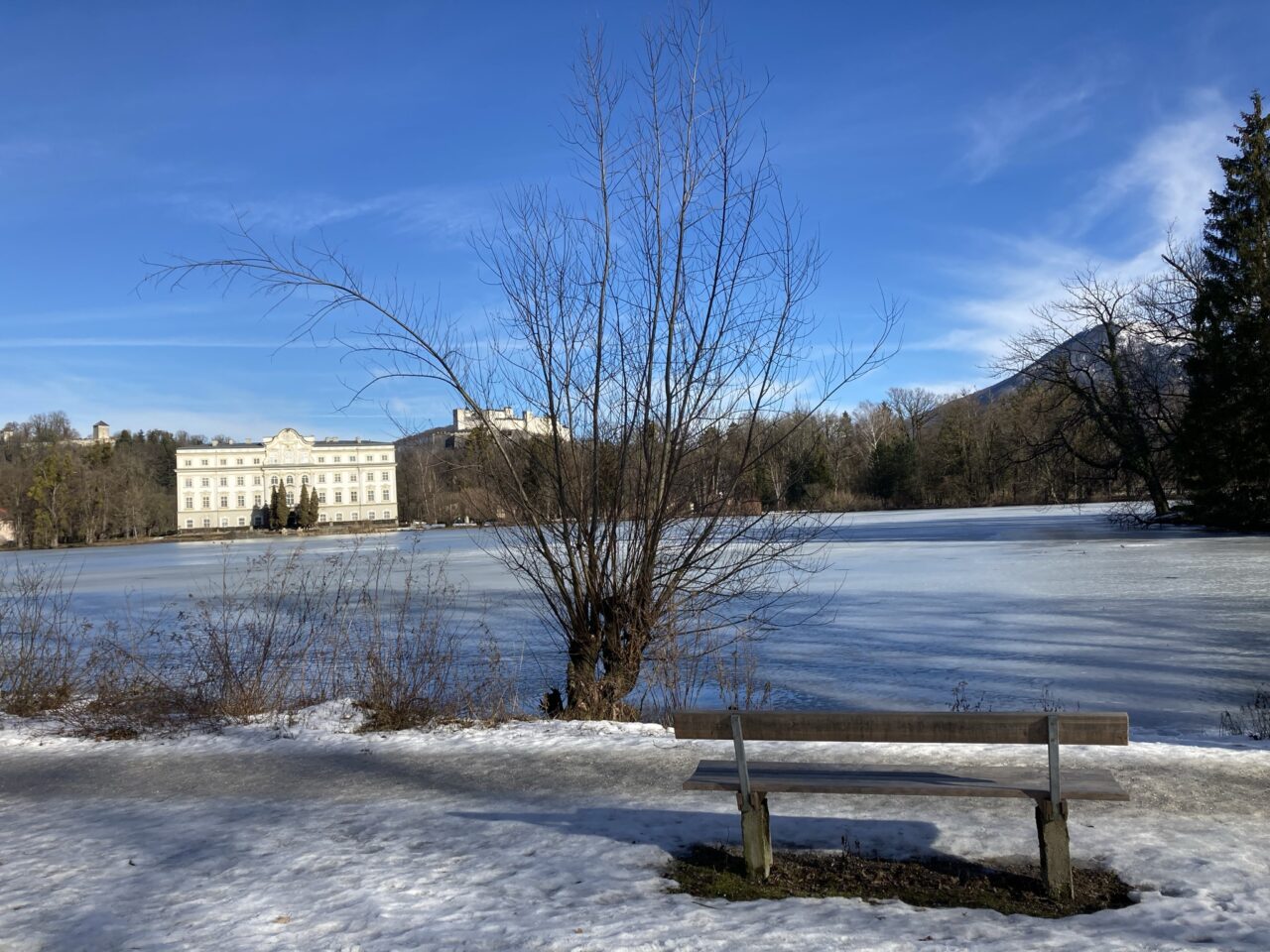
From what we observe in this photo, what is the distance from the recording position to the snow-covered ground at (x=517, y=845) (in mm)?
3646

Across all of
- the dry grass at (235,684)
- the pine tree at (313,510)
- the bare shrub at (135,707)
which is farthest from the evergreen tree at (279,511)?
the bare shrub at (135,707)

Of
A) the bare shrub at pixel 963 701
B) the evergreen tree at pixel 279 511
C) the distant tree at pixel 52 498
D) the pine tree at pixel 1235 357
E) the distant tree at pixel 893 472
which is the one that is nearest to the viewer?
the bare shrub at pixel 963 701

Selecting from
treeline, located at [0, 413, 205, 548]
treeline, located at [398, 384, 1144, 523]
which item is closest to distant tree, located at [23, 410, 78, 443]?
treeline, located at [0, 413, 205, 548]

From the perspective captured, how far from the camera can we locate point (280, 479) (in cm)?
9731

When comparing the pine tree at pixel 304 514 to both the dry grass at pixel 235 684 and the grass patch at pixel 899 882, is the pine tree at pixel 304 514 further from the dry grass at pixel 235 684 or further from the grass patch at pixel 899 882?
the grass patch at pixel 899 882

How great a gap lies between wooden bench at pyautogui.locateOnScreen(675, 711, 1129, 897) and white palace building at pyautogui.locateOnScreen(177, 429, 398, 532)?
92.4 metres

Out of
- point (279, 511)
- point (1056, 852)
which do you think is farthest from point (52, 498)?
point (1056, 852)

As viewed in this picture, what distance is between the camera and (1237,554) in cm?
2131

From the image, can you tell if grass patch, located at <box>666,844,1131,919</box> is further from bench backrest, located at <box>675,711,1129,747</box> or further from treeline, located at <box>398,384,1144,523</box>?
treeline, located at <box>398,384,1144,523</box>

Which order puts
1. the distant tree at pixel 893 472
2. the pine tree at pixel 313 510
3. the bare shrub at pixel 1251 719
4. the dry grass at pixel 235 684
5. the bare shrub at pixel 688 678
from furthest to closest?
1. the pine tree at pixel 313 510
2. the distant tree at pixel 893 472
3. the bare shrub at pixel 688 678
4. the dry grass at pixel 235 684
5. the bare shrub at pixel 1251 719

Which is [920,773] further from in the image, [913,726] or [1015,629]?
[1015,629]

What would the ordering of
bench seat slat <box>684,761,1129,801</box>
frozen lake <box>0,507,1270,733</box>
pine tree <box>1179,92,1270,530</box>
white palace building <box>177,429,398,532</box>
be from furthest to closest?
white palace building <box>177,429,398,532</box>
pine tree <box>1179,92,1270,530</box>
frozen lake <box>0,507,1270,733</box>
bench seat slat <box>684,761,1129,801</box>

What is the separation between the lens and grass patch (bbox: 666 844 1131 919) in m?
3.88

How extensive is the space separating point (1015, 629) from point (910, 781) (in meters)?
9.06
